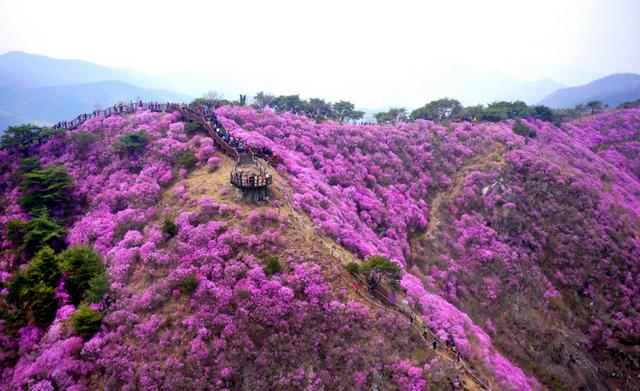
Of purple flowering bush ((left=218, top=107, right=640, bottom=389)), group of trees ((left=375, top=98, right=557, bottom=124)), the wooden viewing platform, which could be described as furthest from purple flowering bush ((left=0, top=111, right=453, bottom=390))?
group of trees ((left=375, top=98, right=557, bottom=124))

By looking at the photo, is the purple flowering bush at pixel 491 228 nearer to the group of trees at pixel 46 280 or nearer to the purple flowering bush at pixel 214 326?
the purple flowering bush at pixel 214 326

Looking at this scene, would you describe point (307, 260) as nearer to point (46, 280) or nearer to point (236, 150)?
point (236, 150)

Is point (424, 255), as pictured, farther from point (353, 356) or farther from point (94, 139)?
point (94, 139)

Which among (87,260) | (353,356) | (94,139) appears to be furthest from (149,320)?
(94,139)

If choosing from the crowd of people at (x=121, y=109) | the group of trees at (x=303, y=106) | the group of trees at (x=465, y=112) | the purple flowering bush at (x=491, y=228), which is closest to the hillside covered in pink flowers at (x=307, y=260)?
the purple flowering bush at (x=491, y=228)

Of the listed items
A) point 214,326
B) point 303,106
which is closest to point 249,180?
point 214,326

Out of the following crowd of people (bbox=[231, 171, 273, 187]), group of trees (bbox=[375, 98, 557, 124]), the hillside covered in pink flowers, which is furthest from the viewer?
group of trees (bbox=[375, 98, 557, 124])

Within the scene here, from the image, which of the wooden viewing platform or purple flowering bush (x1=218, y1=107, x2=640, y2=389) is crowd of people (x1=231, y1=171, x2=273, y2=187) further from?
purple flowering bush (x1=218, y1=107, x2=640, y2=389)

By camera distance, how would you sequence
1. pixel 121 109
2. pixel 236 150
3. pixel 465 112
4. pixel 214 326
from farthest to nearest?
pixel 465 112
pixel 121 109
pixel 236 150
pixel 214 326
